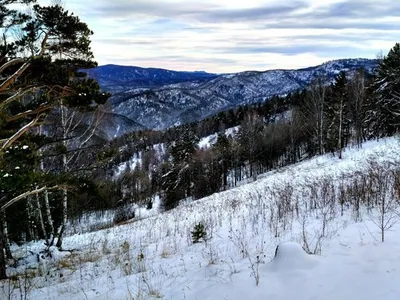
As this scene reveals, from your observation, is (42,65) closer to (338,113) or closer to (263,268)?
(263,268)

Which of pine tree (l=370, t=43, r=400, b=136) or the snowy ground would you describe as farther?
pine tree (l=370, t=43, r=400, b=136)

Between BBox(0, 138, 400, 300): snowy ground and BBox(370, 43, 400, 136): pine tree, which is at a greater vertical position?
BBox(370, 43, 400, 136): pine tree

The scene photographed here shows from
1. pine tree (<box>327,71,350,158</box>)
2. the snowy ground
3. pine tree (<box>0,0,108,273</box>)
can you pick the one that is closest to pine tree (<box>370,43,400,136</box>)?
pine tree (<box>327,71,350,158</box>)

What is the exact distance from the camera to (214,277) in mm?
4695

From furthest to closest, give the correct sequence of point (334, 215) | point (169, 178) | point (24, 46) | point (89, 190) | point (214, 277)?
point (169, 178) → point (89, 190) → point (24, 46) → point (334, 215) → point (214, 277)

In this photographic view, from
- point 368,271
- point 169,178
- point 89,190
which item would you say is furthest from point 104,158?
point 169,178

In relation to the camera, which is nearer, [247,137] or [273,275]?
[273,275]

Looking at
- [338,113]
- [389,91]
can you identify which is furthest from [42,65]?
[389,91]

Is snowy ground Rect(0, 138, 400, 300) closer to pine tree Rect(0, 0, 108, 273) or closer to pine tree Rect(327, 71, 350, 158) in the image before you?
pine tree Rect(0, 0, 108, 273)

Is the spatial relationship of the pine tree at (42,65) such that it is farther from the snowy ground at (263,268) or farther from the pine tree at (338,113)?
the pine tree at (338,113)

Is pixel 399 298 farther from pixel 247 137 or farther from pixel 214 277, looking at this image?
pixel 247 137

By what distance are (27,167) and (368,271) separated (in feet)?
25.5

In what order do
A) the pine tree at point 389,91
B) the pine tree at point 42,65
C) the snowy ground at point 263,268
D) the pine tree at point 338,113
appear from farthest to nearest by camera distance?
1. the pine tree at point 338,113
2. the pine tree at point 389,91
3. the pine tree at point 42,65
4. the snowy ground at point 263,268

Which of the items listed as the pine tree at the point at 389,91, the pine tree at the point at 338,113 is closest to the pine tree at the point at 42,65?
the pine tree at the point at 338,113
